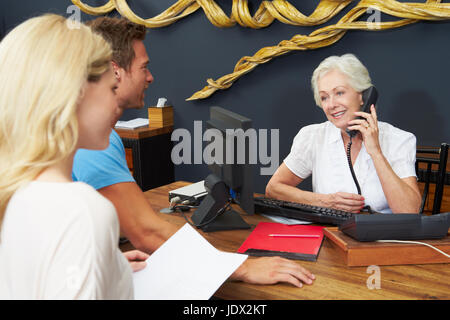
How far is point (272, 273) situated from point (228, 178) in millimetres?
428

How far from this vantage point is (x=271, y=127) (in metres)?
3.06

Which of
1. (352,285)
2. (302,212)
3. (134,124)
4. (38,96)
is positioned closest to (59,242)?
(38,96)

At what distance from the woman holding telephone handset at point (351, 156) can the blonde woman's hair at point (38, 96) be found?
1213 millimetres

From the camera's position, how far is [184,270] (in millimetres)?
1016

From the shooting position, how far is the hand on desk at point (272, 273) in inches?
40.2

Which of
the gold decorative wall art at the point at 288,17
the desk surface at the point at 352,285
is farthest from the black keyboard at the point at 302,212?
the gold decorative wall art at the point at 288,17

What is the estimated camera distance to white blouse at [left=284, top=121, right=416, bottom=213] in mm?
1746

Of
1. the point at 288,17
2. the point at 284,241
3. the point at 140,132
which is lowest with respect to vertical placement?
the point at 284,241

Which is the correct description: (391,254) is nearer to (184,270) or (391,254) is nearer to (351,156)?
(184,270)

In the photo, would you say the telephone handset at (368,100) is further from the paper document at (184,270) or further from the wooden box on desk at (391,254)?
the paper document at (184,270)

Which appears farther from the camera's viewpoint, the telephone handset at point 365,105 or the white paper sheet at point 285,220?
the telephone handset at point 365,105

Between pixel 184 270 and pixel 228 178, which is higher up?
pixel 228 178

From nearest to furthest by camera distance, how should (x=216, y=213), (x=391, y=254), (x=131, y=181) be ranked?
(x=391, y=254)
(x=131, y=181)
(x=216, y=213)

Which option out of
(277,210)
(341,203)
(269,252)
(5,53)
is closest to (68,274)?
(5,53)
